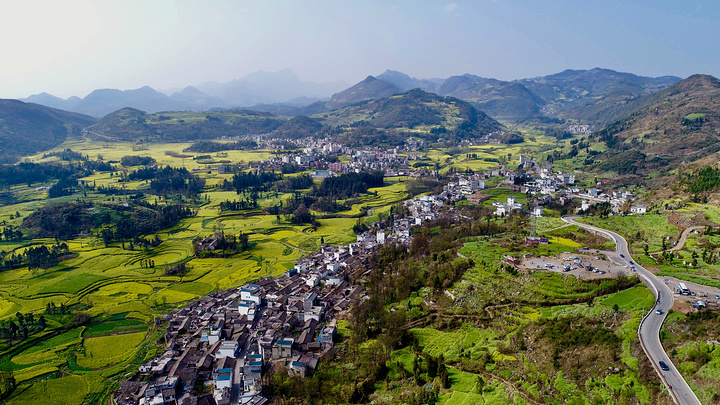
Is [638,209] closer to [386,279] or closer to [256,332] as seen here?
[386,279]

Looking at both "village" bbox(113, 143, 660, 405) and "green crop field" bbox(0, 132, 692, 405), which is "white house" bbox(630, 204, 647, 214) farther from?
"green crop field" bbox(0, 132, 692, 405)

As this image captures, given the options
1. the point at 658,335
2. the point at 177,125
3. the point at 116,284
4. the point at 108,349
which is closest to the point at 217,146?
the point at 177,125

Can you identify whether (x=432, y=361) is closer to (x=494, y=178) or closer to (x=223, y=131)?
(x=494, y=178)

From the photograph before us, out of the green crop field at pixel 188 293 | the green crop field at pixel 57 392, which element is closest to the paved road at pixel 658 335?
the green crop field at pixel 188 293

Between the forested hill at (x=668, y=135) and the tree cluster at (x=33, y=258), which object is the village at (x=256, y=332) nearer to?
the tree cluster at (x=33, y=258)

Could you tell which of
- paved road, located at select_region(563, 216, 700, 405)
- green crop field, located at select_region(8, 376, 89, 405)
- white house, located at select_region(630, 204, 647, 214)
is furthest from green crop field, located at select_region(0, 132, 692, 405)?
white house, located at select_region(630, 204, 647, 214)

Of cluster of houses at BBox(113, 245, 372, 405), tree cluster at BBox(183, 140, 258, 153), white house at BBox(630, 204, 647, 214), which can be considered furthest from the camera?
tree cluster at BBox(183, 140, 258, 153)

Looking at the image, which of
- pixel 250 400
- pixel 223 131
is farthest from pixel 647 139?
pixel 223 131
